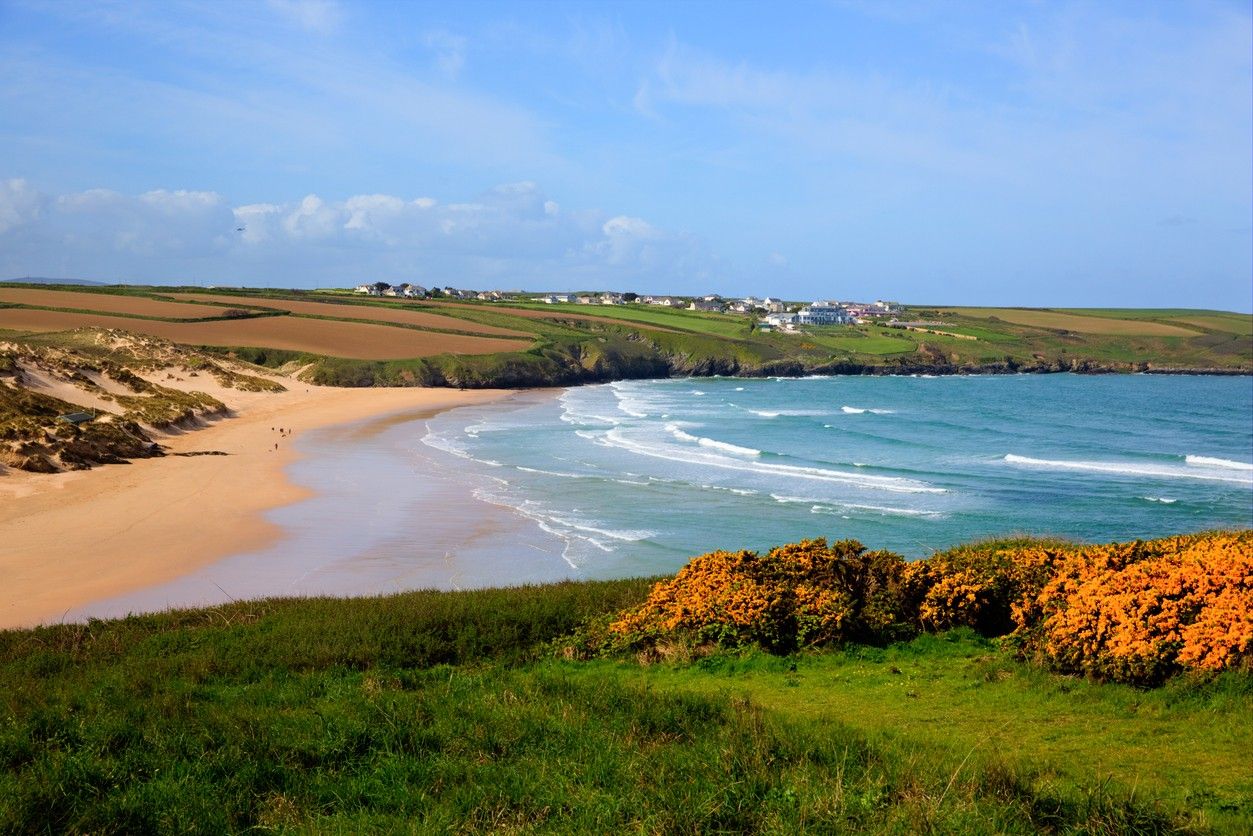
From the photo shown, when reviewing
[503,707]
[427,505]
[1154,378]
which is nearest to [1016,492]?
[427,505]

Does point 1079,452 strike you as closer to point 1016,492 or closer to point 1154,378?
point 1016,492

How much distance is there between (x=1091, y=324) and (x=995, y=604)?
17615cm

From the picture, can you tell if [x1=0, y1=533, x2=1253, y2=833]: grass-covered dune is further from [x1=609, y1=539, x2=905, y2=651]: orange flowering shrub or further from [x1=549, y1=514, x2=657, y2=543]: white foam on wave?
[x1=549, y1=514, x2=657, y2=543]: white foam on wave

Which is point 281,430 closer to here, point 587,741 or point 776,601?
point 776,601

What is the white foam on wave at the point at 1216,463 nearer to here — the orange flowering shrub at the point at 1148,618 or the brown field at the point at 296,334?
the orange flowering shrub at the point at 1148,618

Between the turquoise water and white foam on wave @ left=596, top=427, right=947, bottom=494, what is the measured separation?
0.13 meters

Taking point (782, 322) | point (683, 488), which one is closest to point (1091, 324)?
point (782, 322)

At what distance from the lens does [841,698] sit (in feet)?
30.8

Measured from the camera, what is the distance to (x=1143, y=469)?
1650 inches

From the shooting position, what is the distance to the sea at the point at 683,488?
74.9 ft

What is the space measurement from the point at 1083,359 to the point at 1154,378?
42.5ft

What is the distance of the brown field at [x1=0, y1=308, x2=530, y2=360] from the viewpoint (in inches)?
3100

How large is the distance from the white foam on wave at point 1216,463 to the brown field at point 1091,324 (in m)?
121

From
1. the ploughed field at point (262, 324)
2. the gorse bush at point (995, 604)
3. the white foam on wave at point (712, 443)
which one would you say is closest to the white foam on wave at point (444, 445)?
the white foam on wave at point (712, 443)
